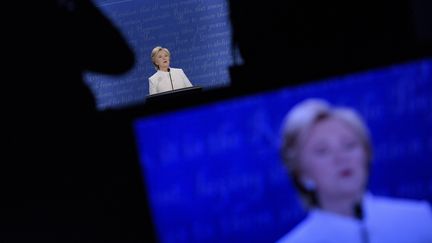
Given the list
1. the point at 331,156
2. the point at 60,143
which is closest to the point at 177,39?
the point at 60,143

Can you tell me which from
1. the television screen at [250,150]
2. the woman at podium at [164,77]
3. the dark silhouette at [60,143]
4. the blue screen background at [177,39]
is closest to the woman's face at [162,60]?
the woman at podium at [164,77]

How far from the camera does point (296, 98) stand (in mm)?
1035

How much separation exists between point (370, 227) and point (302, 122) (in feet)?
0.93

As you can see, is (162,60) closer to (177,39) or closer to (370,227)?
(177,39)

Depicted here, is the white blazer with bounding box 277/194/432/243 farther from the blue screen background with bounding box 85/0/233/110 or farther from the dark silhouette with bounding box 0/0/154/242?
the blue screen background with bounding box 85/0/233/110

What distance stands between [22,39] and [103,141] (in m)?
0.47

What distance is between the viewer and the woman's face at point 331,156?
1.03 m

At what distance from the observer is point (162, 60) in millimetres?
3828

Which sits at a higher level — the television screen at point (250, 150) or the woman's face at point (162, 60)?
the woman's face at point (162, 60)

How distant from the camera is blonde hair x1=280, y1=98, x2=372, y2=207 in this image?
1.03 metres

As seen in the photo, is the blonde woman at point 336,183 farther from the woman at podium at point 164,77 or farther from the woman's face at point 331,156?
the woman at podium at point 164,77

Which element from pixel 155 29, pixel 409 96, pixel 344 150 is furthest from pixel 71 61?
pixel 155 29

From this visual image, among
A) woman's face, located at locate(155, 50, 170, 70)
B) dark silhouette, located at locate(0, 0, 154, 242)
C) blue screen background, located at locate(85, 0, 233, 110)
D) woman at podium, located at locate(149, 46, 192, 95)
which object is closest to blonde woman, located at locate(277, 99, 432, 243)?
dark silhouette, located at locate(0, 0, 154, 242)

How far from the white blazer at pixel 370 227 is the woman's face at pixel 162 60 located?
288 cm
